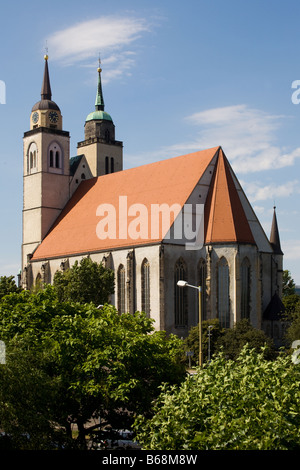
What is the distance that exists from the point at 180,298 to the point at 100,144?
31.6 metres

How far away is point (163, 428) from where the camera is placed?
57.7ft

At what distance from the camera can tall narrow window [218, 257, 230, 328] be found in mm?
61969

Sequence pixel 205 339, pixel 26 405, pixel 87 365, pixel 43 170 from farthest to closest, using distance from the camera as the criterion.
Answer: pixel 43 170, pixel 205 339, pixel 87 365, pixel 26 405

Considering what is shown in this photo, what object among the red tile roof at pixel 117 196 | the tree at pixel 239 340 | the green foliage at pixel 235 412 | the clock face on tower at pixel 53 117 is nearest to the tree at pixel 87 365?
the green foliage at pixel 235 412

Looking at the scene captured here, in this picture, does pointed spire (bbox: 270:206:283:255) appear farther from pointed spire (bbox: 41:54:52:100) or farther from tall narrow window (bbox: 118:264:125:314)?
pointed spire (bbox: 41:54:52:100)

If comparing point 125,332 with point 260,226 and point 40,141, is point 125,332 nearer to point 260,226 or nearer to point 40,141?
point 260,226

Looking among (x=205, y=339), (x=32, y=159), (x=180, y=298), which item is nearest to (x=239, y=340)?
(x=205, y=339)

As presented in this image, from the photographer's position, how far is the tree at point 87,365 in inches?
885

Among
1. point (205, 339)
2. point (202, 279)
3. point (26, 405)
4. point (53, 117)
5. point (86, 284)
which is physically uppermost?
point (53, 117)

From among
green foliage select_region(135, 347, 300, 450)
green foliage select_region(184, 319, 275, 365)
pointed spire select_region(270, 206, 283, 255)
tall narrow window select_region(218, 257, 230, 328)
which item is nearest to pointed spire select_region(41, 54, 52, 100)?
pointed spire select_region(270, 206, 283, 255)

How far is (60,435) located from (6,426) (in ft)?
5.46

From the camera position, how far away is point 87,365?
2259 cm

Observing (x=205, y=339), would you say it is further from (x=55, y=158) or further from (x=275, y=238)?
(x=55, y=158)
